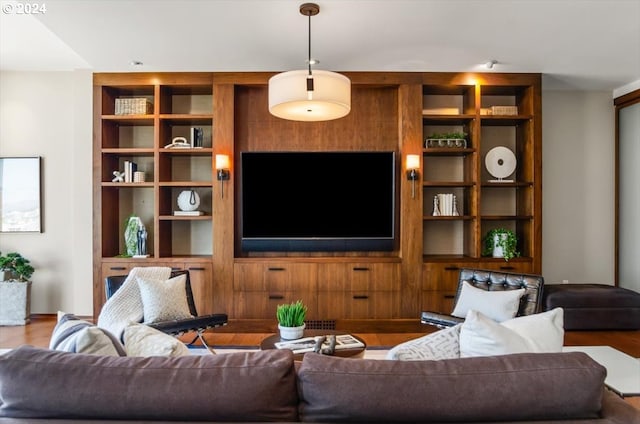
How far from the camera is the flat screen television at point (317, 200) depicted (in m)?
4.56

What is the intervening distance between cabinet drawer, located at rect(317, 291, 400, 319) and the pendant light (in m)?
2.21

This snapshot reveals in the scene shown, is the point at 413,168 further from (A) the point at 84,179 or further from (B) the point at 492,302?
(A) the point at 84,179

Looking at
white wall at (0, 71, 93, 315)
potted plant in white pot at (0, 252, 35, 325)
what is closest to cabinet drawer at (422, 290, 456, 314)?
white wall at (0, 71, 93, 315)

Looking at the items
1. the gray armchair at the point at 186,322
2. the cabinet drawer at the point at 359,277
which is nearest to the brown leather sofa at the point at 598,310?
the cabinet drawer at the point at 359,277

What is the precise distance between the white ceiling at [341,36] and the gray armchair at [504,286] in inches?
79.3

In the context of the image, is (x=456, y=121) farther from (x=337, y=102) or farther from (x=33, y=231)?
(x=33, y=231)

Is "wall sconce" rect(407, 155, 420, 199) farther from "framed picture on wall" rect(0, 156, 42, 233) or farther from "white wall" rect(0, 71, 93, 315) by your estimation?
"framed picture on wall" rect(0, 156, 42, 233)

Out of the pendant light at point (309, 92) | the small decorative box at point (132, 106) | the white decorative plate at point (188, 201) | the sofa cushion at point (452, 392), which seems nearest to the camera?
the sofa cushion at point (452, 392)

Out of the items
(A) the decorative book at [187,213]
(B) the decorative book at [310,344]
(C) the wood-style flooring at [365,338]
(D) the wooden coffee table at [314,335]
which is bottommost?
(C) the wood-style flooring at [365,338]

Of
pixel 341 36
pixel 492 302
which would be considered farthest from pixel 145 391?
pixel 341 36

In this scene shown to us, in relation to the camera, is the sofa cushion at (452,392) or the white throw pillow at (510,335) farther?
the white throw pillow at (510,335)

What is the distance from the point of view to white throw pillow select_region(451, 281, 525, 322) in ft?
9.98

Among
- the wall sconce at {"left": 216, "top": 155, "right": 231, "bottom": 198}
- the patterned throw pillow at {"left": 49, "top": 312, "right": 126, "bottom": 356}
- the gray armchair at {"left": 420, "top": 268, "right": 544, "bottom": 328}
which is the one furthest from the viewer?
the wall sconce at {"left": 216, "top": 155, "right": 231, "bottom": 198}

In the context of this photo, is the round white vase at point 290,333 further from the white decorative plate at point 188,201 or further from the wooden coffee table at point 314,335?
the white decorative plate at point 188,201
